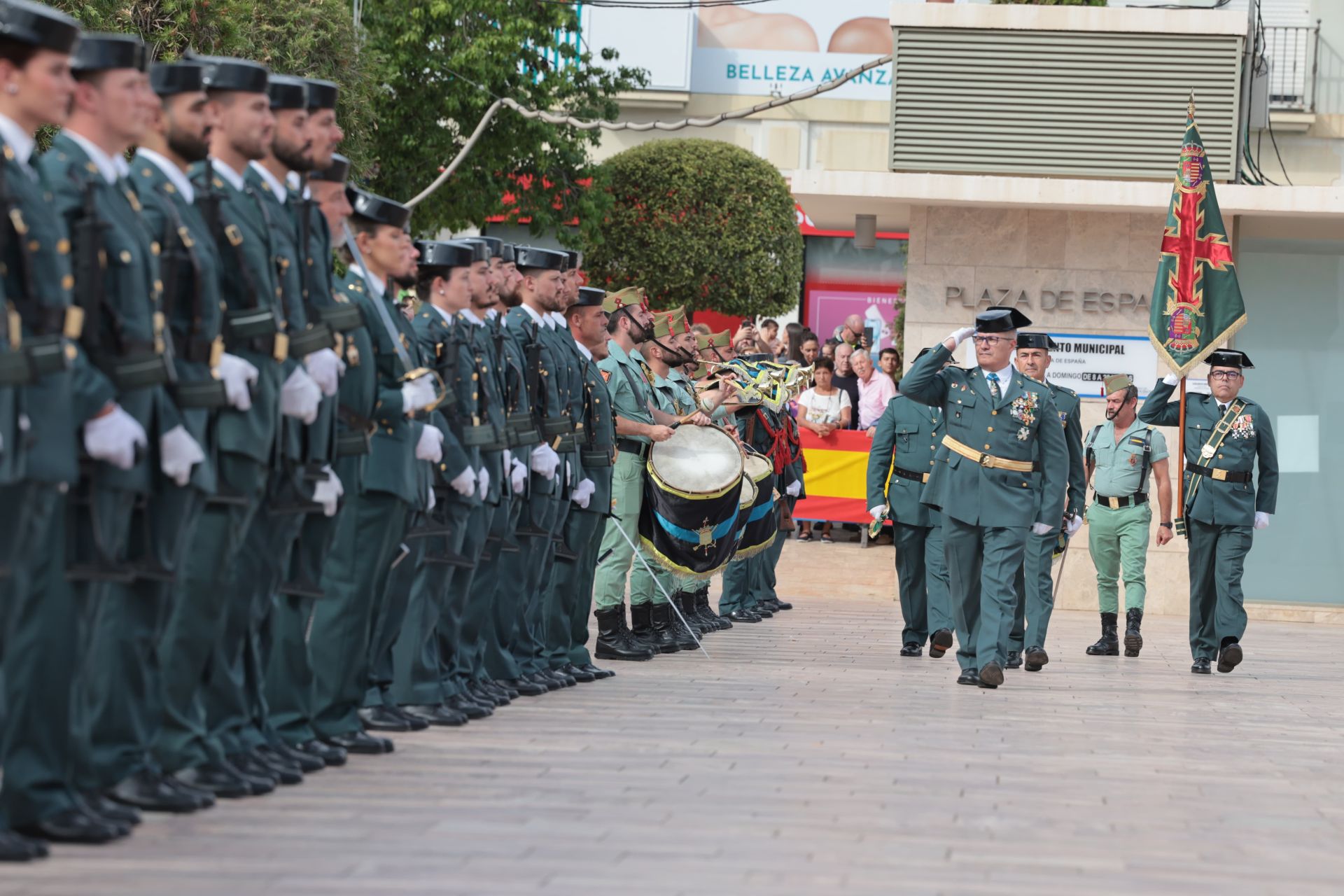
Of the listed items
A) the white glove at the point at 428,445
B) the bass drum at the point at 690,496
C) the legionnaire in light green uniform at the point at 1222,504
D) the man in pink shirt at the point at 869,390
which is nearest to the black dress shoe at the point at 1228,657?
the legionnaire in light green uniform at the point at 1222,504

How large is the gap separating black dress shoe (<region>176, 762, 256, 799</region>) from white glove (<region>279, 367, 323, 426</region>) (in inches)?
46.0

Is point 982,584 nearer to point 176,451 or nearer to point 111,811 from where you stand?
point 176,451

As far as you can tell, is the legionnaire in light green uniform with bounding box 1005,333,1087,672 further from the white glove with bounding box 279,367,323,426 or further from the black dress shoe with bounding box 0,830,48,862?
the black dress shoe with bounding box 0,830,48,862

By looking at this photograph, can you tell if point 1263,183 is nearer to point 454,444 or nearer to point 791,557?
point 791,557

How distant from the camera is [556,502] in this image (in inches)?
394

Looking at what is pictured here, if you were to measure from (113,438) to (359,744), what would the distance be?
2309 millimetres

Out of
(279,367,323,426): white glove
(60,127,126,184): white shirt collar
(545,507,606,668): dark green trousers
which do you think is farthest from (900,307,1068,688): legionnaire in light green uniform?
(60,127,126,184): white shirt collar

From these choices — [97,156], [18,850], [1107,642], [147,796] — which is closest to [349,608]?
[147,796]

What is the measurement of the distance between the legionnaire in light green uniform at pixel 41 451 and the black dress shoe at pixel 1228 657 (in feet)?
29.7

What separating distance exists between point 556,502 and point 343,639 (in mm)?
2649

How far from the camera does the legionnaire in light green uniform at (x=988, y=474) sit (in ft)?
37.2

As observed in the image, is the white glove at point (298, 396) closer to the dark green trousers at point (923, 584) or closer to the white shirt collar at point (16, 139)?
the white shirt collar at point (16, 139)

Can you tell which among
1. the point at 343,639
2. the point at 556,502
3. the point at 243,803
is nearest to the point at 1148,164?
the point at 556,502

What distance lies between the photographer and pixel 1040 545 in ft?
43.0
